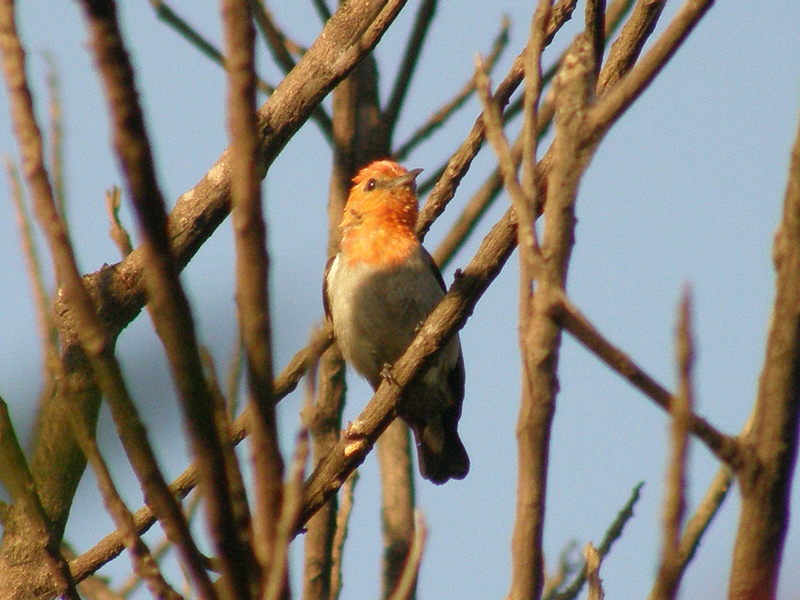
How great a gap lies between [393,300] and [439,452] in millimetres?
1465

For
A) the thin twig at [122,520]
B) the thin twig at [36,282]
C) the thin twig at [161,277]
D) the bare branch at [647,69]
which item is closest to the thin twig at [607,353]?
the bare branch at [647,69]

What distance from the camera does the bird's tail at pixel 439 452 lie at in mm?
8680

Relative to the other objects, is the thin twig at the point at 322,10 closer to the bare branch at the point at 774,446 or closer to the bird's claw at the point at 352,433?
the bird's claw at the point at 352,433

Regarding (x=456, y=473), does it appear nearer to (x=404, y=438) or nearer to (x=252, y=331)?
(x=404, y=438)

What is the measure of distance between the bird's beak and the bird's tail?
5.84 feet

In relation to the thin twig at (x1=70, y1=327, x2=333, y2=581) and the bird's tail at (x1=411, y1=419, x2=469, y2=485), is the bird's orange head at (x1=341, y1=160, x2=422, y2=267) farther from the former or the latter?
the thin twig at (x1=70, y1=327, x2=333, y2=581)

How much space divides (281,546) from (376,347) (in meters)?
6.41

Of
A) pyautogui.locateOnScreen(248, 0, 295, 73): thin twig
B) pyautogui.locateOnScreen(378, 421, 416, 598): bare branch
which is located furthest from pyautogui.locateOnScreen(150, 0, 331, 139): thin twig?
pyautogui.locateOnScreen(378, 421, 416, 598): bare branch

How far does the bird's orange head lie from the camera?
8.09m

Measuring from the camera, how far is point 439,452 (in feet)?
28.6

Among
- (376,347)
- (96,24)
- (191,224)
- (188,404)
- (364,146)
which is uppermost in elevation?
(364,146)

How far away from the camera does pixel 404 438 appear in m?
7.80

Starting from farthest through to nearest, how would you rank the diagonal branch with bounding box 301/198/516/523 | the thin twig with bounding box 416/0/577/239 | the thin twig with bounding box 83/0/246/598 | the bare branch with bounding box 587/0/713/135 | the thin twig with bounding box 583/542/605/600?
the thin twig with bounding box 416/0/577/239
the diagonal branch with bounding box 301/198/516/523
the thin twig with bounding box 583/542/605/600
the bare branch with bounding box 587/0/713/135
the thin twig with bounding box 83/0/246/598

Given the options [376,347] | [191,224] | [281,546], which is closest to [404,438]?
[376,347]
